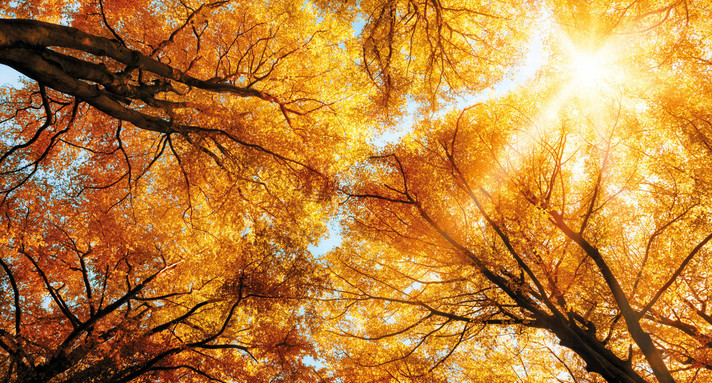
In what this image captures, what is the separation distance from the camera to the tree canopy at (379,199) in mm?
5789

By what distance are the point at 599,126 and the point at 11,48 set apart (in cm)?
996

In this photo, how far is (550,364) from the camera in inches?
408

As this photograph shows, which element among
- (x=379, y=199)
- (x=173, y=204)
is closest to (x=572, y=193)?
(x=379, y=199)

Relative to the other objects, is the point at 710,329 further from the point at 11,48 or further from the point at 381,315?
the point at 11,48

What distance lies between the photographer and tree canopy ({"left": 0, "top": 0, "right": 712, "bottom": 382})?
5789mm

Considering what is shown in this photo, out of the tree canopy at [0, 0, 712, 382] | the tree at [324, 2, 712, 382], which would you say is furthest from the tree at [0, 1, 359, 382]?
the tree at [324, 2, 712, 382]

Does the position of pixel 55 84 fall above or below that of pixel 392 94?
below

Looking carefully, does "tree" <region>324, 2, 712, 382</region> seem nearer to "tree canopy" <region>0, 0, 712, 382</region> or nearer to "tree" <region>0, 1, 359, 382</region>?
"tree canopy" <region>0, 0, 712, 382</region>

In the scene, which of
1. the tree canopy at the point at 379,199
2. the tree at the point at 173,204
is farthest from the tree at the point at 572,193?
the tree at the point at 173,204

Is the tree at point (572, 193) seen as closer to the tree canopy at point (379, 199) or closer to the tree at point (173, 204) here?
the tree canopy at point (379, 199)

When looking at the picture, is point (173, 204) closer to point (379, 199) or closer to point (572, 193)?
point (379, 199)

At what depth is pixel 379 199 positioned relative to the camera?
7.25 metres

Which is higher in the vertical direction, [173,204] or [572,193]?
[173,204]

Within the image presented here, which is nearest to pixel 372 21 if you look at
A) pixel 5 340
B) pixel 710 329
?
pixel 5 340
